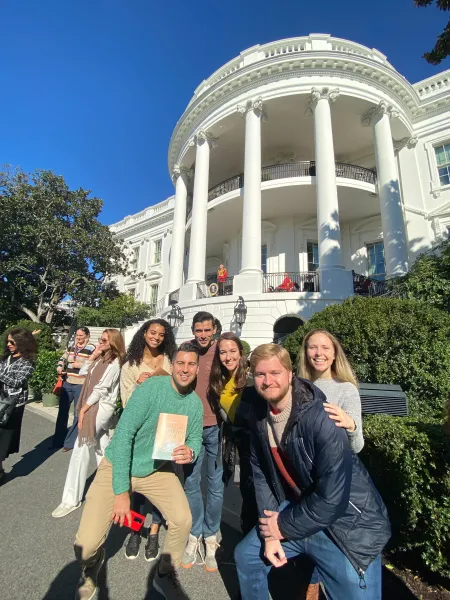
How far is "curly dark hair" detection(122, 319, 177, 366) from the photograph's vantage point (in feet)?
9.84

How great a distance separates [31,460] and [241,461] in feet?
12.8

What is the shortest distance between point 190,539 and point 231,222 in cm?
1641

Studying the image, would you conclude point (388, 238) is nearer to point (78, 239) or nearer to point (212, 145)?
point (212, 145)

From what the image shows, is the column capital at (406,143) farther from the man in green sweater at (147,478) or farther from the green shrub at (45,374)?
the green shrub at (45,374)

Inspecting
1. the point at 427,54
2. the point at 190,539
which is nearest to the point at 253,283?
the point at 427,54

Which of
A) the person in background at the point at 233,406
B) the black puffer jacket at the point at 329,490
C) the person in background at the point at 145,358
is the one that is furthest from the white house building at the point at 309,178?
the black puffer jacket at the point at 329,490

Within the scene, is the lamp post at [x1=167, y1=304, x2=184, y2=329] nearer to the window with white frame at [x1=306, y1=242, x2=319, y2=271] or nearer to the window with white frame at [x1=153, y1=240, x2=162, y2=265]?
the window with white frame at [x1=306, y1=242, x2=319, y2=271]

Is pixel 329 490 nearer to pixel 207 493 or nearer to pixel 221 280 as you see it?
pixel 207 493

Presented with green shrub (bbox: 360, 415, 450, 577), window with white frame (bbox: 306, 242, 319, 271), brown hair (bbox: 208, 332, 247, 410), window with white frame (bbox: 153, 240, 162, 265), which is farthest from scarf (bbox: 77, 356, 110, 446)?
window with white frame (bbox: 153, 240, 162, 265)

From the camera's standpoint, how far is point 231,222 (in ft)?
57.5

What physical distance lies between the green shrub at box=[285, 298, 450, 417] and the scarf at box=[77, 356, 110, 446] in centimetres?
357

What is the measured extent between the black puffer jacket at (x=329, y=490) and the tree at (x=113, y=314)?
1958cm

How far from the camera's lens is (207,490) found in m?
2.74

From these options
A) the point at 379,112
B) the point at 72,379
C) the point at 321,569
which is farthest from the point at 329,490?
the point at 379,112
